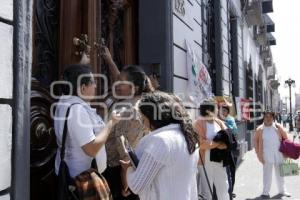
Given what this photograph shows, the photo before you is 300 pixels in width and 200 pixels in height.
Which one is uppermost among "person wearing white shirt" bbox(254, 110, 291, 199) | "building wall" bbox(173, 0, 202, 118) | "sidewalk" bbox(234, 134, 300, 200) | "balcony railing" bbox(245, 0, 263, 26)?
"balcony railing" bbox(245, 0, 263, 26)

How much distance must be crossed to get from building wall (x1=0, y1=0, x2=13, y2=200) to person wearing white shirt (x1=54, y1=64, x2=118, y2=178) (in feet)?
1.04

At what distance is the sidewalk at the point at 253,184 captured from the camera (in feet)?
25.4

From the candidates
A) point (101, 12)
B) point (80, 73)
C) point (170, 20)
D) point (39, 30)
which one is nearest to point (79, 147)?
point (80, 73)

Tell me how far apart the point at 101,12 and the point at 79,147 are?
7.54 feet

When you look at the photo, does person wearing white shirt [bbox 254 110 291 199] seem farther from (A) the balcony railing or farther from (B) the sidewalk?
(A) the balcony railing

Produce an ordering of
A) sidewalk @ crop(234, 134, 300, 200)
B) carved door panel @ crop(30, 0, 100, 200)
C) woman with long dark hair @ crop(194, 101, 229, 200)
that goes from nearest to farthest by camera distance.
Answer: carved door panel @ crop(30, 0, 100, 200) < woman with long dark hair @ crop(194, 101, 229, 200) < sidewalk @ crop(234, 134, 300, 200)

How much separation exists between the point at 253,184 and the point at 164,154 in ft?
22.3

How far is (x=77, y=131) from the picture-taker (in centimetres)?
258

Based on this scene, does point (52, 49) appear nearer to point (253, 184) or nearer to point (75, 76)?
point (75, 76)

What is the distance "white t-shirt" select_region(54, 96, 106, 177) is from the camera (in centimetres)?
259

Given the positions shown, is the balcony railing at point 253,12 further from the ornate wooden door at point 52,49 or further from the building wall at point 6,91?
the building wall at point 6,91

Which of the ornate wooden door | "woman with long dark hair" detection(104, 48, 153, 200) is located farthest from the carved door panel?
"woman with long dark hair" detection(104, 48, 153, 200)

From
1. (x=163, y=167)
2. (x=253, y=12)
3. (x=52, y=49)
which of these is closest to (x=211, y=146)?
(x=52, y=49)

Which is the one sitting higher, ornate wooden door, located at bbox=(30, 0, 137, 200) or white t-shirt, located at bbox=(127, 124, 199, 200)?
ornate wooden door, located at bbox=(30, 0, 137, 200)
